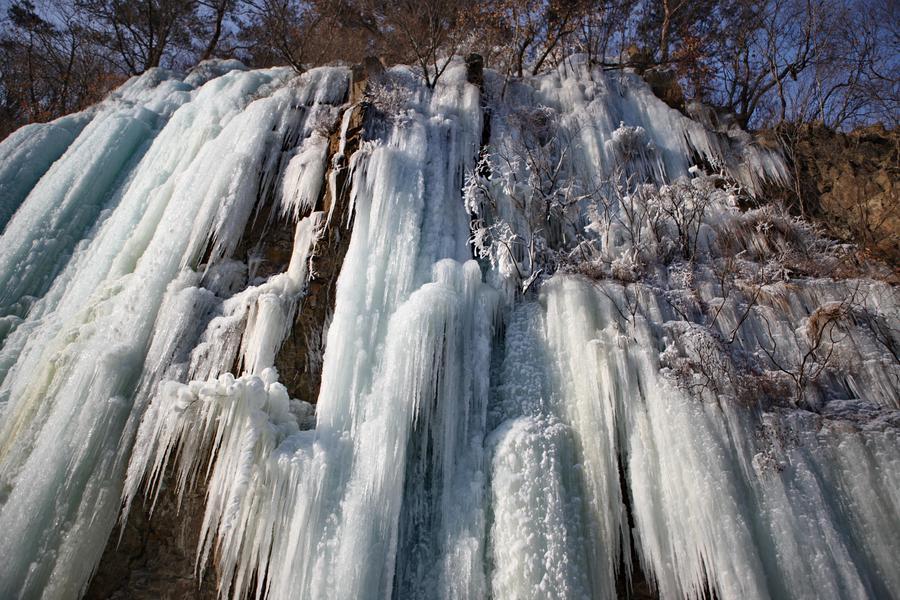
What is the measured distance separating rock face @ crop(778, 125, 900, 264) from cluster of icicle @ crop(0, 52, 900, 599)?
1357mm

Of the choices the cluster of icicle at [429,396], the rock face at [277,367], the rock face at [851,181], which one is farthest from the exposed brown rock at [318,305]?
the rock face at [851,181]

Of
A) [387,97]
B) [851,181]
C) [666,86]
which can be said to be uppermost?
[666,86]

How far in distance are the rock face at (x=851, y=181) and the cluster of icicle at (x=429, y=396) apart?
1.36 m

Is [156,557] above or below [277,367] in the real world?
below

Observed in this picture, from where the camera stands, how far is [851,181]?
7.25 m

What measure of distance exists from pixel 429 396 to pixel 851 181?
725 cm

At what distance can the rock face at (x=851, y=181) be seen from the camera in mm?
6691

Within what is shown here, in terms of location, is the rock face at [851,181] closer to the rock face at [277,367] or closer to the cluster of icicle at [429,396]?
the cluster of icicle at [429,396]

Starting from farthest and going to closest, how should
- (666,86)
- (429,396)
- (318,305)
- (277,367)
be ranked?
(666,86) < (318,305) < (277,367) < (429,396)

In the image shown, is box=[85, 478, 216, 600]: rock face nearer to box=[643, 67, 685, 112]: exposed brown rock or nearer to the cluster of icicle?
the cluster of icicle

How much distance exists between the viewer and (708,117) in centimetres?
832

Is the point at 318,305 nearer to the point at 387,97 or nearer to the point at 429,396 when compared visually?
the point at 429,396

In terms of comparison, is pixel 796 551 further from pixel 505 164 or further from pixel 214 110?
pixel 214 110

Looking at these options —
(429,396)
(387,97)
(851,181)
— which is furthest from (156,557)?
(851,181)
